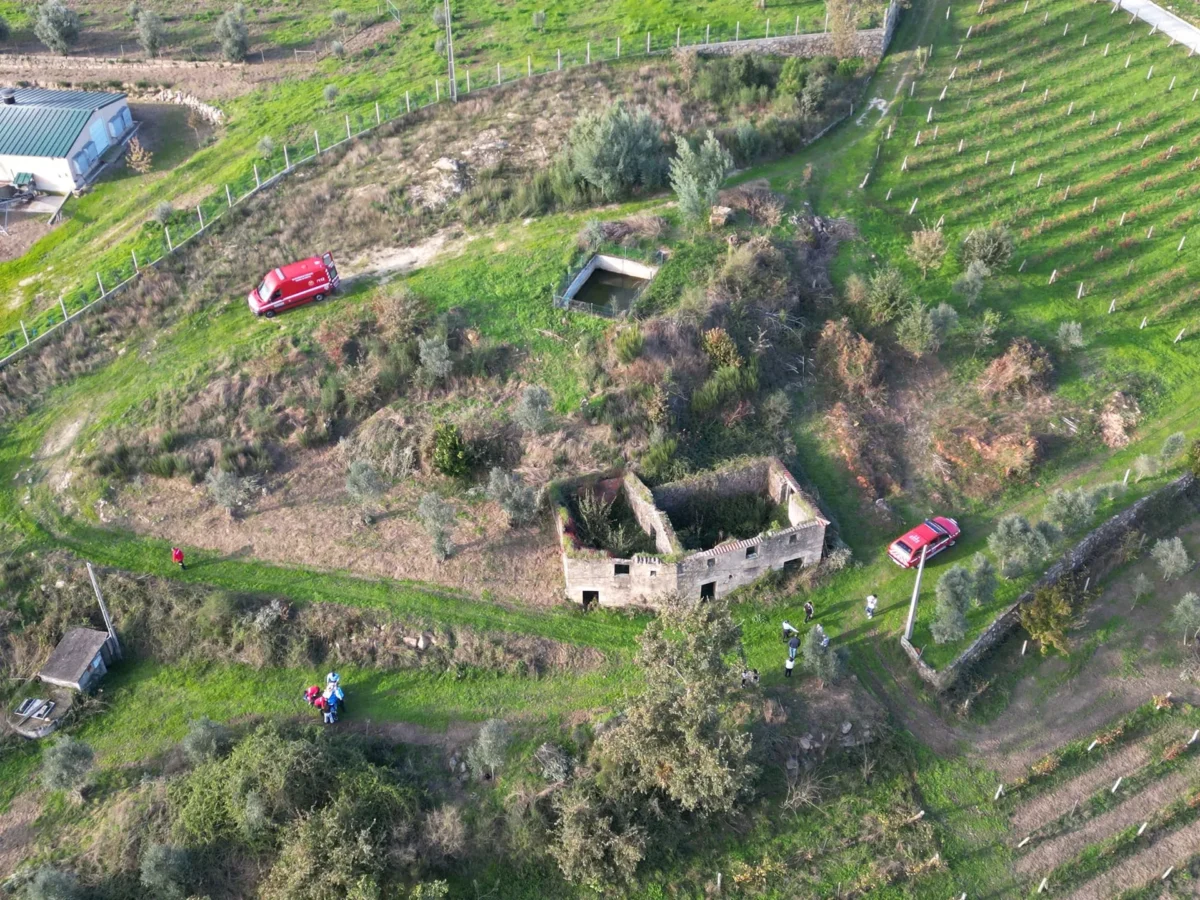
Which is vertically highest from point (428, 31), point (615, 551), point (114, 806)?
point (428, 31)

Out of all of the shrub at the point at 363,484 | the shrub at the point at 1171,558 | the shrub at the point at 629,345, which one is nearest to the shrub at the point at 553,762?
the shrub at the point at 363,484

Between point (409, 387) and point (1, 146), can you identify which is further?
point (1, 146)

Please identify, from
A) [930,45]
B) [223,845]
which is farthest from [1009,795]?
[930,45]

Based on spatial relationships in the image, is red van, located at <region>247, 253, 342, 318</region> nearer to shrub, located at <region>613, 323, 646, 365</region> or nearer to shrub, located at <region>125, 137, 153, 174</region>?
shrub, located at <region>613, 323, 646, 365</region>

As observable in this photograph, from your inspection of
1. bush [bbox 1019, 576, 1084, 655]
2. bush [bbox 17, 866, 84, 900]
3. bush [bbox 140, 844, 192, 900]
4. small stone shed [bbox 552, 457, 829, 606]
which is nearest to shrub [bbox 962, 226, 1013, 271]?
small stone shed [bbox 552, 457, 829, 606]

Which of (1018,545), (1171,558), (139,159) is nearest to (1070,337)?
(1171,558)

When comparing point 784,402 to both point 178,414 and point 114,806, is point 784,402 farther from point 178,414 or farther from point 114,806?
point 114,806

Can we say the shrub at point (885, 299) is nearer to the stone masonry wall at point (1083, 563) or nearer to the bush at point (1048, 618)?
the stone masonry wall at point (1083, 563)
